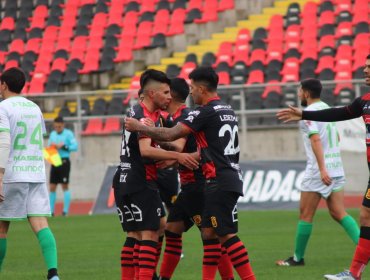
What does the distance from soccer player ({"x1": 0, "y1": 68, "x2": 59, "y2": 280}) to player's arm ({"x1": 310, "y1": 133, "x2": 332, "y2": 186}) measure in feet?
12.5

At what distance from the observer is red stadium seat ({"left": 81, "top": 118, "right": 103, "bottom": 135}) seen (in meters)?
24.6

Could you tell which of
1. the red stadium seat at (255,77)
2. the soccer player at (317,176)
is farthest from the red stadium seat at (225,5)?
the soccer player at (317,176)

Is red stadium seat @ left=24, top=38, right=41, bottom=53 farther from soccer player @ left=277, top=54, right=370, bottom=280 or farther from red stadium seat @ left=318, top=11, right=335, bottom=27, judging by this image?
soccer player @ left=277, top=54, right=370, bottom=280

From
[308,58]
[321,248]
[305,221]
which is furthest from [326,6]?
[305,221]

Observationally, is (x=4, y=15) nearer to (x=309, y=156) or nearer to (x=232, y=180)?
(x=309, y=156)

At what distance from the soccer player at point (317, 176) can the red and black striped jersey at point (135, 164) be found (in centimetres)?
335

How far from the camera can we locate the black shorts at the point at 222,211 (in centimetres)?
892

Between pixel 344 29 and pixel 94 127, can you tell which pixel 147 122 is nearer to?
pixel 94 127

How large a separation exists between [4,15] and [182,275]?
2601 cm

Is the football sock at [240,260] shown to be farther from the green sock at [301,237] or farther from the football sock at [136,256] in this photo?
the green sock at [301,237]

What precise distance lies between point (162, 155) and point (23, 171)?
1.76 meters

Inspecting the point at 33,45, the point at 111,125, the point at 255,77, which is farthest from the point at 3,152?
the point at 33,45

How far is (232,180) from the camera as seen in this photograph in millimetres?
8969

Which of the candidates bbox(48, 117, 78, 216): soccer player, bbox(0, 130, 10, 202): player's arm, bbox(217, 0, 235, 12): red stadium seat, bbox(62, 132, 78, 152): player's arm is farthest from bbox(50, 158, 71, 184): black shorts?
bbox(0, 130, 10, 202): player's arm
